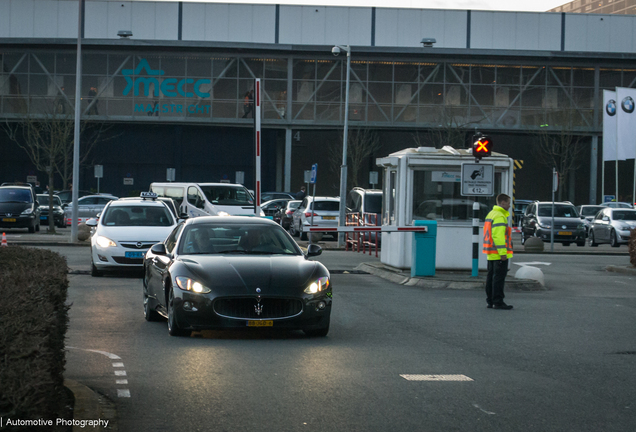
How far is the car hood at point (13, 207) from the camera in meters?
33.3

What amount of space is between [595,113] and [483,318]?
45.1 m

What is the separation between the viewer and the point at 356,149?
54.5 meters

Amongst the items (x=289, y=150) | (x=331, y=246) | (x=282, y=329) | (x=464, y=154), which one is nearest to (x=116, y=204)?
(x=464, y=154)

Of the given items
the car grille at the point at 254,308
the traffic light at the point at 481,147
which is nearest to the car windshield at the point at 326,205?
the traffic light at the point at 481,147

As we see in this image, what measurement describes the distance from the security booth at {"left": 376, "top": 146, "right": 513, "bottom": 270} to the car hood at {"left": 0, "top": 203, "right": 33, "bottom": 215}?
62.9ft

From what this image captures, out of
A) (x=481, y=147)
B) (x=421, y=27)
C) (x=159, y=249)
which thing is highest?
(x=421, y=27)

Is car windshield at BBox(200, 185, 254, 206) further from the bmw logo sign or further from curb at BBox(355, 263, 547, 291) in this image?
the bmw logo sign

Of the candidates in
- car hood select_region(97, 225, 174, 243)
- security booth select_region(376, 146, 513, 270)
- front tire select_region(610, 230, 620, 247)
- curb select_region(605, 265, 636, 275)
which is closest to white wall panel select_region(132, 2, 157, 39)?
front tire select_region(610, 230, 620, 247)

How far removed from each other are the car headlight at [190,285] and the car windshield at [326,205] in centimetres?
2358

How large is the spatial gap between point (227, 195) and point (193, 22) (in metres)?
27.6

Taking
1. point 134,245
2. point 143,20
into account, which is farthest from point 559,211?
point 143,20

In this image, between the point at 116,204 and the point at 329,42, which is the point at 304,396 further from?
the point at 329,42

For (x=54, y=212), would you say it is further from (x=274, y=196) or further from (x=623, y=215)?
(x=623, y=215)

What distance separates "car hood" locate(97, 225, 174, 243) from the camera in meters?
17.3
